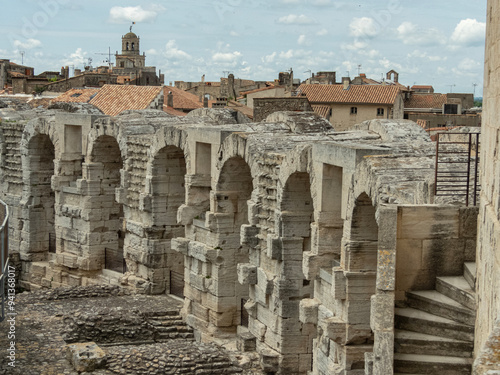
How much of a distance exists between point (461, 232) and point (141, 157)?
11.0 metres

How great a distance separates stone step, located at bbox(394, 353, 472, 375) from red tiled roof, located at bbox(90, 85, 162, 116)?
79.2 ft

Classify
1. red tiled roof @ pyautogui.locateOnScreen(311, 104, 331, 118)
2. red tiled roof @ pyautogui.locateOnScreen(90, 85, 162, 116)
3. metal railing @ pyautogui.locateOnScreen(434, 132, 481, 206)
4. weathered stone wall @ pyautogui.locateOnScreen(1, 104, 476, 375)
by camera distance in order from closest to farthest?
metal railing @ pyautogui.locateOnScreen(434, 132, 481, 206), weathered stone wall @ pyautogui.locateOnScreen(1, 104, 476, 375), red tiled roof @ pyautogui.locateOnScreen(90, 85, 162, 116), red tiled roof @ pyautogui.locateOnScreen(311, 104, 331, 118)

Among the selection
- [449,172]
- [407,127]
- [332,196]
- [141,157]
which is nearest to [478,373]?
[449,172]

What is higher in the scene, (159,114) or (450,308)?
(159,114)

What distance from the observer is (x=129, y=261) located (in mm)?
19859

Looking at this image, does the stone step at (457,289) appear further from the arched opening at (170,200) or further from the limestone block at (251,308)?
the arched opening at (170,200)

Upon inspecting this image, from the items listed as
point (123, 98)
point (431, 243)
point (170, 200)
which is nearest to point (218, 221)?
point (170, 200)

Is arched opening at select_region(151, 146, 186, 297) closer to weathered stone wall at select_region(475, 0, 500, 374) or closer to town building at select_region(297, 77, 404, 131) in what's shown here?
weathered stone wall at select_region(475, 0, 500, 374)

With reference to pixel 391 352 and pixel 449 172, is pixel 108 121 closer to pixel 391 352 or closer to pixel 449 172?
pixel 449 172

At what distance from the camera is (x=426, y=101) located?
48531 mm

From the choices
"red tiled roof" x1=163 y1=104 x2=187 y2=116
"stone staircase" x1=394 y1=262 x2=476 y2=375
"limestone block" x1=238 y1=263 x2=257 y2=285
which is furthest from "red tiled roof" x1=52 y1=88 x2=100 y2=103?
"stone staircase" x1=394 y1=262 x2=476 y2=375

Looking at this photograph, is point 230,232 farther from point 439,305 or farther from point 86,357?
point 439,305

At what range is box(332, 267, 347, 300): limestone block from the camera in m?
11.8

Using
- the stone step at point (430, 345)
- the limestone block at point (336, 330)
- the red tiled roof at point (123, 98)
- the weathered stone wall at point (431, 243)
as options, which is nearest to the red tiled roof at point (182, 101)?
the red tiled roof at point (123, 98)
